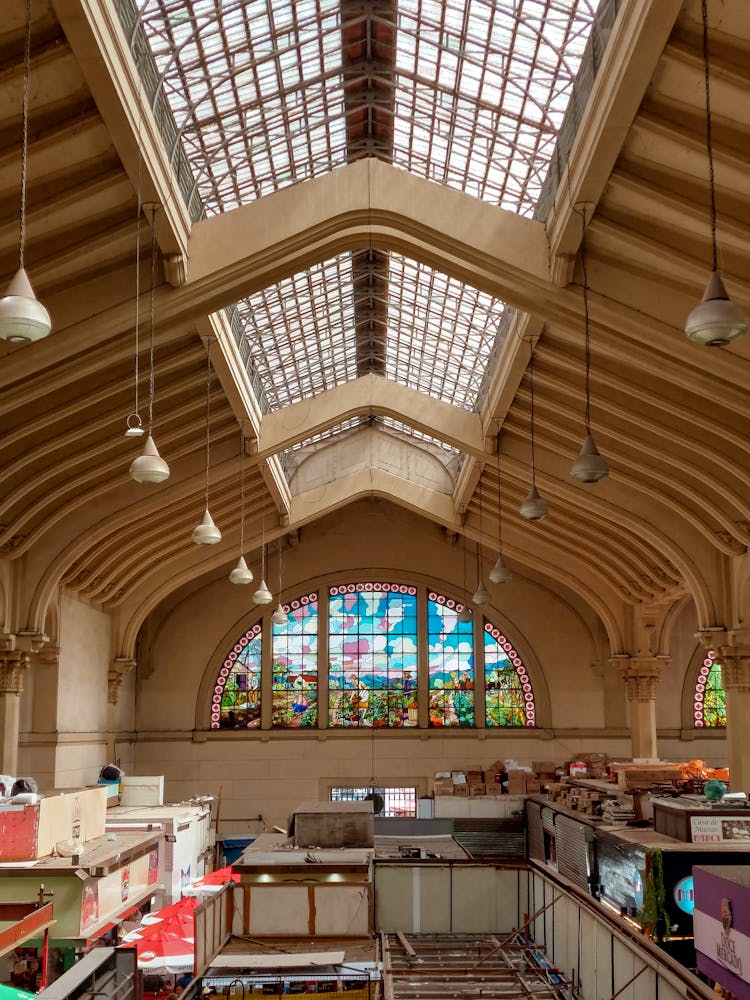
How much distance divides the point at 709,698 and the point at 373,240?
63.9 feet

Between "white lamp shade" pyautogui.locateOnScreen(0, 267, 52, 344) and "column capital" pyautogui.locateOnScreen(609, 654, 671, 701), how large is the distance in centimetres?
2068

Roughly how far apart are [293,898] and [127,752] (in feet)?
54.3

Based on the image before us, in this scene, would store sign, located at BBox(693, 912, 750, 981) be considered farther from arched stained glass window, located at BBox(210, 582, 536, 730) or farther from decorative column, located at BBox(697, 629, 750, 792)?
arched stained glass window, located at BBox(210, 582, 536, 730)

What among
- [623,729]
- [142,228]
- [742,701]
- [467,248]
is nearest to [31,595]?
[142,228]

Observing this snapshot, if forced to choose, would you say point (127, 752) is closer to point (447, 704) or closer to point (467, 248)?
point (447, 704)

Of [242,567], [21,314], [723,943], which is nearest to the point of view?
[723,943]

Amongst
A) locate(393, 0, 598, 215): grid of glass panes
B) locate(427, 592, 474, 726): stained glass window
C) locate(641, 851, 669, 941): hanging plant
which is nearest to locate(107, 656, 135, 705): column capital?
locate(427, 592, 474, 726): stained glass window

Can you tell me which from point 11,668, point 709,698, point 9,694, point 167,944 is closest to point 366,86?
point 167,944

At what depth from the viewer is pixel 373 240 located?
13.4 m

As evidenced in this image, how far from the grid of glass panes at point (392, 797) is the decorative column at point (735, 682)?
1127cm

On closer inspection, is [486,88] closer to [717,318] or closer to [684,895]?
[717,318]

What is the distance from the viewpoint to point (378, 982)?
9969 millimetres

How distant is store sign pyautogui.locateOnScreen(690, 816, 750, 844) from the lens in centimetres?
1159

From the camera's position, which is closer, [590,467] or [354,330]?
[590,467]
